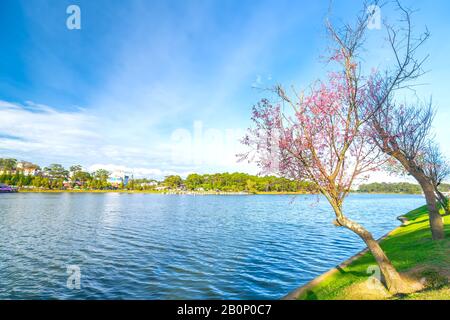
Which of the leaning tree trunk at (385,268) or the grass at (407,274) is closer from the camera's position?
the grass at (407,274)

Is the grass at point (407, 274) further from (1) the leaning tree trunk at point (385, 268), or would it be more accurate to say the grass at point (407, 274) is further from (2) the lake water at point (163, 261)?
(2) the lake water at point (163, 261)

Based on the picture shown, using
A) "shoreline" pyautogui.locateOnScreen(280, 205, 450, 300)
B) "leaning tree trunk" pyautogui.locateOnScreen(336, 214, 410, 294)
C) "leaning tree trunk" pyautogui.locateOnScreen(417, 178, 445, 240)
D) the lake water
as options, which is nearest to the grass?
"shoreline" pyautogui.locateOnScreen(280, 205, 450, 300)

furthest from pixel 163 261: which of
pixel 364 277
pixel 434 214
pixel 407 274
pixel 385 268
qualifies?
pixel 434 214

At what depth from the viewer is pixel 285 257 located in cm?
2325

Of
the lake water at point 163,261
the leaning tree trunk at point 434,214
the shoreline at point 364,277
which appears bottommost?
the lake water at point 163,261

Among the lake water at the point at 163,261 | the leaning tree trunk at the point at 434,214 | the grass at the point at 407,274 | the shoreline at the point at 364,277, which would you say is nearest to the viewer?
the grass at the point at 407,274

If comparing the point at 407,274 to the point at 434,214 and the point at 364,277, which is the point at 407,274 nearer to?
the point at 364,277

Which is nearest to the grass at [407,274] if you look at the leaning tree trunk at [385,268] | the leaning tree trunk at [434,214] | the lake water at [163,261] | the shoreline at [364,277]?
the shoreline at [364,277]

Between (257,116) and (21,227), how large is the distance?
39.5 metres

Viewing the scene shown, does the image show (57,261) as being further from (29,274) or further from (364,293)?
(364,293)

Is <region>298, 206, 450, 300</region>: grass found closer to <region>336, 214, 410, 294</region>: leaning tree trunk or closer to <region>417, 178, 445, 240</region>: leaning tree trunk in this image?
<region>336, 214, 410, 294</region>: leaning tree trunk

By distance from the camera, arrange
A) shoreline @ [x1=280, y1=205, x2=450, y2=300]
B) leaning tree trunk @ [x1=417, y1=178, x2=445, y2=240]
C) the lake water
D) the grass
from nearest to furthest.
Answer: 1. the grass
2. shoreline @ [x1=280, y1=205, x2=450, y2=300]
3. the lake water
4. leaning tree trunk @ [x1=417, y1=178, x2=445, y2=240]
